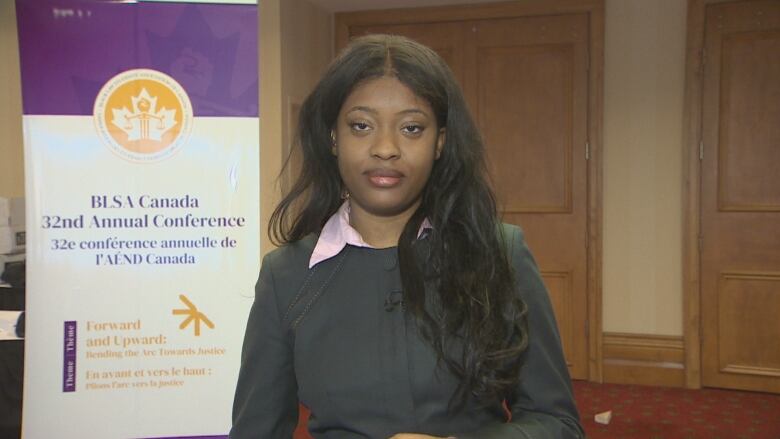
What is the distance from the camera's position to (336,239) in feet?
3.49

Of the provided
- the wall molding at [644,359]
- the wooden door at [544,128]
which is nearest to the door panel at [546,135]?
the wooden door at [544,128]

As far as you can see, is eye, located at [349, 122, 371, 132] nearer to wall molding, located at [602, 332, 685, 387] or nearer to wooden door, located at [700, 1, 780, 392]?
wooden door, located at [700, 1, 780, 392]

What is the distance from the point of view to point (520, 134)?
187 inches

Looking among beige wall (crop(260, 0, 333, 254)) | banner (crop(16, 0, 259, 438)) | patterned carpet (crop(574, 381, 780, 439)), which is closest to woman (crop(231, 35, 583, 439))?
banner (crop(16, 0, 259, 438))

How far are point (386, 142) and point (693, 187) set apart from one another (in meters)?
3.88

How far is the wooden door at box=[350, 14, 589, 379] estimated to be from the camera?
15.2 feet

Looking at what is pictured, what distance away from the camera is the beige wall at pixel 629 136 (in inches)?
174

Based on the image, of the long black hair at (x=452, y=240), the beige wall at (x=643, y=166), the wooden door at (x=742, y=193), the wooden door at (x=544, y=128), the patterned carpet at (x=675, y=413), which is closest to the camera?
the long black hair at (x=452, y=240)

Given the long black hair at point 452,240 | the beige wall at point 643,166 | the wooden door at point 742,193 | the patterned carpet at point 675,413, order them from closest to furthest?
the long black hair at point 452,240
the patterned carpet at point 675,413
the wooden door at point 742,193
the beige wall at point 643,166

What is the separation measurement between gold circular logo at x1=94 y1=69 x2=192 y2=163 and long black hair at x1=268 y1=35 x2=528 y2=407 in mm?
987

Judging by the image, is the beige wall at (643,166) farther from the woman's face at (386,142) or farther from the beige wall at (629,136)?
the woman's face at (386,142)

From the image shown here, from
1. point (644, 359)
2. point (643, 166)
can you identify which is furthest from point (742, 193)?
point (644, 359)

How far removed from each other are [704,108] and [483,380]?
3937 mm

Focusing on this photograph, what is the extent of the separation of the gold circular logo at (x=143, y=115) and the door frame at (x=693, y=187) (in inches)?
134
